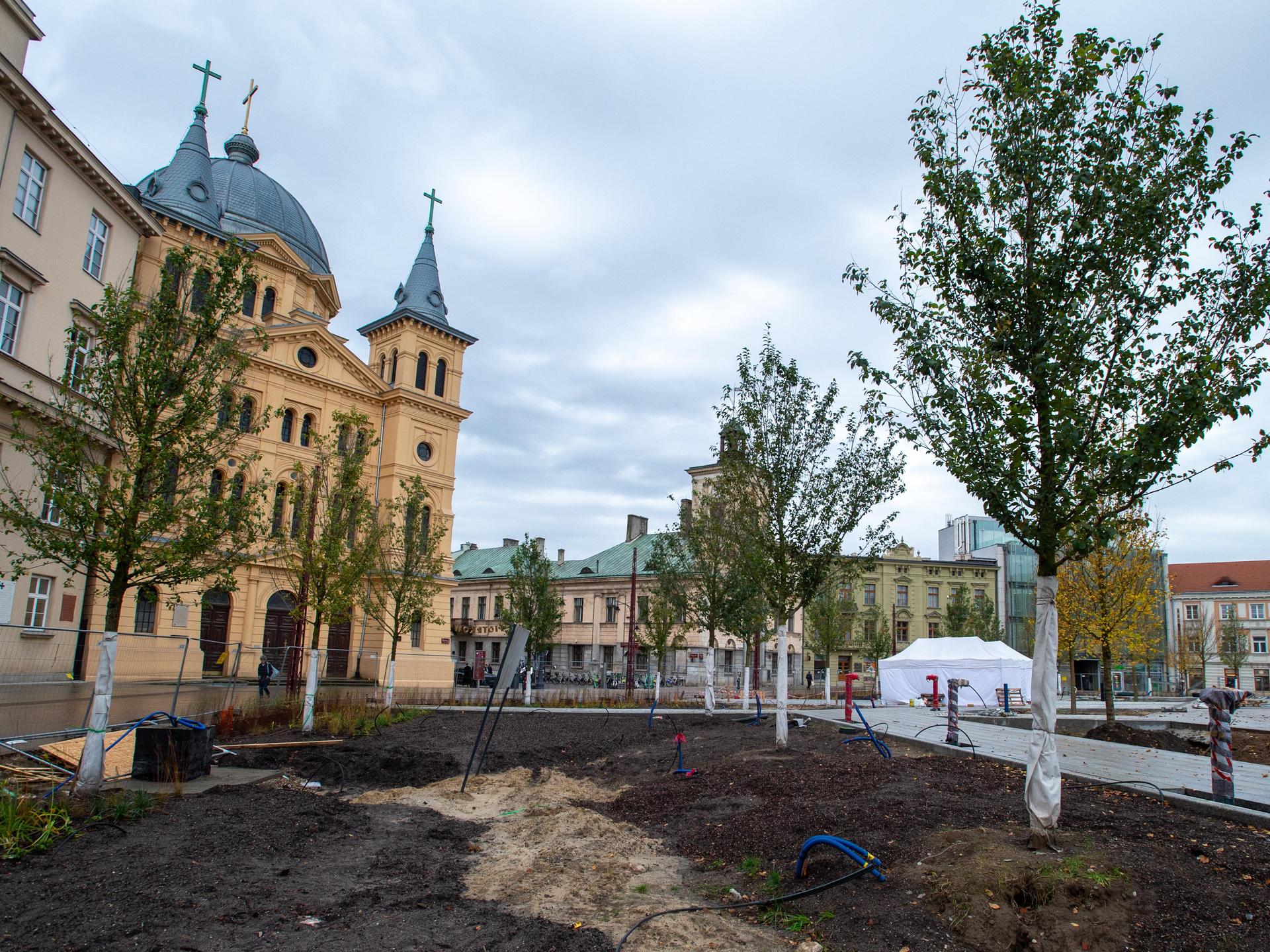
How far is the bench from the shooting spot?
31.4 m

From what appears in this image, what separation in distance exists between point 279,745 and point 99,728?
16.5ft

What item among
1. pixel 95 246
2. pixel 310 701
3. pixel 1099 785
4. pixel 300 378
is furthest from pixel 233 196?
pixel 1099 785

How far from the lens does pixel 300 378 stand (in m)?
38.1

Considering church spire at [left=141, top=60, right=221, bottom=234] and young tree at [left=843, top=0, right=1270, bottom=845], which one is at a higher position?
church spire at [left=141, top=60, right=221, bottom=234]

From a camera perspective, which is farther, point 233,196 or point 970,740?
point 233,196

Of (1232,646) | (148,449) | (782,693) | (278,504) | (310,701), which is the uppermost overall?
(278,504)

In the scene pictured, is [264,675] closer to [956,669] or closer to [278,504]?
[278,504]

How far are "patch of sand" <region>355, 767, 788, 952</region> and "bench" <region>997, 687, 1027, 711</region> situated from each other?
24.6m

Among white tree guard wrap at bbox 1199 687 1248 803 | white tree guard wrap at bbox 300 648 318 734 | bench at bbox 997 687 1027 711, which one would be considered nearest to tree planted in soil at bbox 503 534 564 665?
bench at bbox 997 687 1027 711

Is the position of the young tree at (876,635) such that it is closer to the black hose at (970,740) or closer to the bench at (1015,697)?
the bench at (1015,697)

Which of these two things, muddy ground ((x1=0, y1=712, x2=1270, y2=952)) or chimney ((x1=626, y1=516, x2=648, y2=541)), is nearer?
muddy ground ((x1=0, y1=712, x2=1270, y2=952))

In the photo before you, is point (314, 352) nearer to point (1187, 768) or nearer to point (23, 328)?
point (23, 328)

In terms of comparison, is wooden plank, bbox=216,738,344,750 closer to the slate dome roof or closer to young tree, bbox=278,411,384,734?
young tree, bbox=278,411,384,734

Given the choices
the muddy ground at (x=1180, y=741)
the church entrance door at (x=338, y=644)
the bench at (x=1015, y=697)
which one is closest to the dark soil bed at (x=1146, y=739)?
the muddy ground at (x=1180, y=741)
